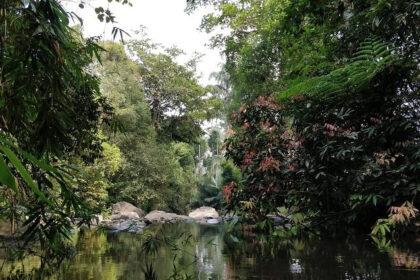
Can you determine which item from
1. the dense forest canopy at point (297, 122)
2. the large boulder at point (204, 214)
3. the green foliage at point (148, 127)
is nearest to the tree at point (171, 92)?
the green foliage at point (148, 127)

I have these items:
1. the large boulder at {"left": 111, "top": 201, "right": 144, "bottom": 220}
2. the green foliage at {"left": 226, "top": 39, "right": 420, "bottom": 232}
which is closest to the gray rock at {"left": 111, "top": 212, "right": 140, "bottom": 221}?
the large boulder at {"left": 111, "top": 201, "right": 144, "bottom": 220}

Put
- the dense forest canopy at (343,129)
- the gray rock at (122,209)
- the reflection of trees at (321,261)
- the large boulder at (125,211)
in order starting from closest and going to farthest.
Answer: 1. the reflection of trees at (321,261)
2. the dense forest canopy at (343,129)
3. the large boulder at (125,211)
4. the gray rock at (122,209)

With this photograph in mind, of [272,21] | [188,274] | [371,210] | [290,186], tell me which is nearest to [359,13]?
[290,186]

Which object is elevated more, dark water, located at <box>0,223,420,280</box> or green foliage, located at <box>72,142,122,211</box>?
green foliage, located at <box>72,142,122,211</box>

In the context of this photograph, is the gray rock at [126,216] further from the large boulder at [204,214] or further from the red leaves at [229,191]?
the red leaves at [229,191]

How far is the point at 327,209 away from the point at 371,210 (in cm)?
104

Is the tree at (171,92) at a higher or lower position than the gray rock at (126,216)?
higher

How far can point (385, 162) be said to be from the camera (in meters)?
3.87

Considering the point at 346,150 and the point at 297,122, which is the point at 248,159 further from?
the point at 346,150

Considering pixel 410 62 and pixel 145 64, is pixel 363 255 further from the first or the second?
pixel 145 64

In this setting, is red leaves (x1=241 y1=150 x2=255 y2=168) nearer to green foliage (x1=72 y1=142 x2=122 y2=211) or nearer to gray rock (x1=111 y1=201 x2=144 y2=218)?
green foliage (x1=72 y1=142 x2=122 y2=211)

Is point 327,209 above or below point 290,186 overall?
below

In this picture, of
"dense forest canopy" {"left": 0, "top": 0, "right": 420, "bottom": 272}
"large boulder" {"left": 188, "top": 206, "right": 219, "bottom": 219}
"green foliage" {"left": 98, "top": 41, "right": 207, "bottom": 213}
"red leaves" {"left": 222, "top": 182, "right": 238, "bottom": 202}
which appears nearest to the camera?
"dense forest canopy" {"left": 0, "top": 0, "right": 420, "bottom": 272}

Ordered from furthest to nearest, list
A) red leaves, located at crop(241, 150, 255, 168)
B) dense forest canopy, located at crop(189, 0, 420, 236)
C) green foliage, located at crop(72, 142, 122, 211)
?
green foliage, located at crop(72, 142, 122, 211)
red leaves, located at crop(241, 150, 255, 168)
dense forest canopy, located at crop(189, 0, 420, 236)
